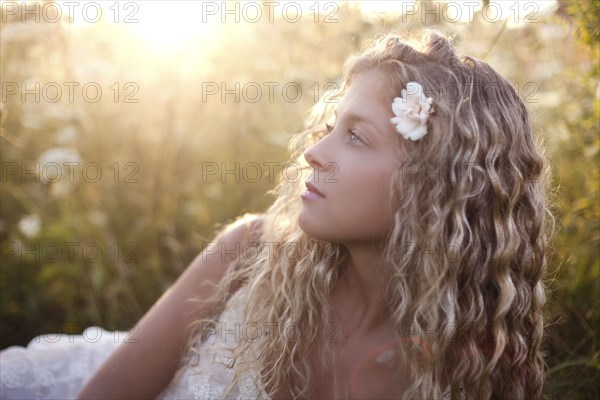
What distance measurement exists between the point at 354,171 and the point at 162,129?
2341mm

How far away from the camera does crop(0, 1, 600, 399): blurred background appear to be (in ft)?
10.0

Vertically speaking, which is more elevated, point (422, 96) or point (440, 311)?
point (422, 96)

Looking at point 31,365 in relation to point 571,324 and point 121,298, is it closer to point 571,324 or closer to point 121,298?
point 121,298

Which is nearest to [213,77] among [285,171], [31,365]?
[285,171]

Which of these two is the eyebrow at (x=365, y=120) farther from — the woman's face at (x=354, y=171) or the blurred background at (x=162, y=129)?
the blurred background at (x=162, y=129)

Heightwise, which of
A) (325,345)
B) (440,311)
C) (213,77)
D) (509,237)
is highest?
(213,77)

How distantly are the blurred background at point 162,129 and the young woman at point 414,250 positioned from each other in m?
0.93

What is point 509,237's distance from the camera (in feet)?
5.73

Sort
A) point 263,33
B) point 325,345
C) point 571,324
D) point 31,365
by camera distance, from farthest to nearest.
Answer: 1. point 263,33
2. point 571,324
3. point 31,365
4. point 325,345

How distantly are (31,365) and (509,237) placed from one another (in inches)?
68.2

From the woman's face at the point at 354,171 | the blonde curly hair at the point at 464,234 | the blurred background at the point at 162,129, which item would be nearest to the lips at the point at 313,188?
the woman's face at the point at 354,171

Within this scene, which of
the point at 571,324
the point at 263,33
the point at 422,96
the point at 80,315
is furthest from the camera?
the point at 263,33

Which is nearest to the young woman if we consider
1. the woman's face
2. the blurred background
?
the woman's face

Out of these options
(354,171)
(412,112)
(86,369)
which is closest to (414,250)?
(354,171)
